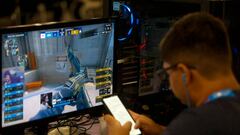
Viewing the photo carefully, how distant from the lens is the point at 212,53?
1113 mm

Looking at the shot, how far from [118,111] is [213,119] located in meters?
0.55

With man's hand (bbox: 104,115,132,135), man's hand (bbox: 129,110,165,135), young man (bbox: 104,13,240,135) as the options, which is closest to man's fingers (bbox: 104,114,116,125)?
man's hand (bbox: 104,115,132,135)

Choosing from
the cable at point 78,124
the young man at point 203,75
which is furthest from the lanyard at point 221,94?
the cable at point 78,124

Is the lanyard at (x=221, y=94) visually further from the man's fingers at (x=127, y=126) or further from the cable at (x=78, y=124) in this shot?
the cable at (x=78, y=124)

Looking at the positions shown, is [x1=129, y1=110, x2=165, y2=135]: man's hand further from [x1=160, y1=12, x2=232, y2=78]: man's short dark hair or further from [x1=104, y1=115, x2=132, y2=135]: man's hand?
[x1=160, y1=12, x2=232, y2=78]: man's short dark hair

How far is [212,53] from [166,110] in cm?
86

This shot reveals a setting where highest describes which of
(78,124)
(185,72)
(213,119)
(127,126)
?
(185,72)

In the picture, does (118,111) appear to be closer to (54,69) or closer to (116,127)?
(116,127)

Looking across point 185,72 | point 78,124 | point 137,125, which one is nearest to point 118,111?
point 137,125

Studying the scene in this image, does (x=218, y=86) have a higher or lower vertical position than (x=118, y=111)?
higher

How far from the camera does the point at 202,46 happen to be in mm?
1109

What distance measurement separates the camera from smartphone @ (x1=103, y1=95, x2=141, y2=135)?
1.53 m

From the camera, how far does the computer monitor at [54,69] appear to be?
4.54 ft

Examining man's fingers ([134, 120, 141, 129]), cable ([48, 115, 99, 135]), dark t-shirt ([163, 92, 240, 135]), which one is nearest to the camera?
dark t-shirt ([163, 92, 240, 135])
